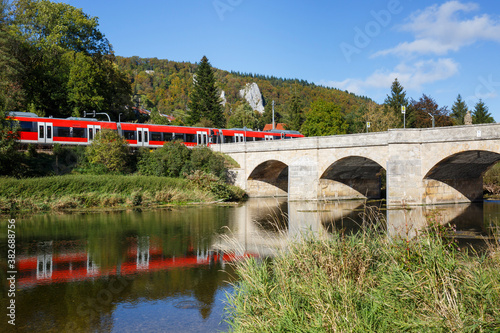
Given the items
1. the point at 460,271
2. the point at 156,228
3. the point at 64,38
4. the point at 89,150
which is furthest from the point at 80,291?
the point at 64,38

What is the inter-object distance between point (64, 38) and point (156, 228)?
36.8 meters

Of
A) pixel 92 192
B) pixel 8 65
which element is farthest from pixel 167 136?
pixel 8 65

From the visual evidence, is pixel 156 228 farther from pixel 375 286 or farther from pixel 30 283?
pixel 375 286

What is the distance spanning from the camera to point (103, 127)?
3512 centimetres

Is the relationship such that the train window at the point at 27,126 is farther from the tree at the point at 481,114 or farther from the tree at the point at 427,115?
the tree at the point at 481,114

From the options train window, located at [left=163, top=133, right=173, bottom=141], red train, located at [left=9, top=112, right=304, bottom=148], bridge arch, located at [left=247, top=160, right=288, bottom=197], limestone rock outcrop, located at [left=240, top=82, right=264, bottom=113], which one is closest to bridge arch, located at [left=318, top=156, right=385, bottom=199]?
bridge arch, located at [left=247, top=160, right=288, bottom=197]

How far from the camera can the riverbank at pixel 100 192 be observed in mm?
24172

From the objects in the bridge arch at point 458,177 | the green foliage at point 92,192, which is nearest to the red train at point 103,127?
the green foliage at point 92,192

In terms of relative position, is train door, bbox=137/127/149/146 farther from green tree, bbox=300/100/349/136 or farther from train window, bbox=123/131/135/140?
green tree, bbox=300/100/349/136

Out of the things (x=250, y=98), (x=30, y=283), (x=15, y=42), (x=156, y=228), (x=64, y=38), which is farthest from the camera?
(x=250, y=98)

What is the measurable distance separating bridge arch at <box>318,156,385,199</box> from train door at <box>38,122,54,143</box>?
21922mm

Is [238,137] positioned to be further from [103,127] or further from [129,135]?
[103,127]

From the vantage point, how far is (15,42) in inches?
1565

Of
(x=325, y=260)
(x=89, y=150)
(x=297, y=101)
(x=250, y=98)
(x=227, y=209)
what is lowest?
(x=227, y=209)
